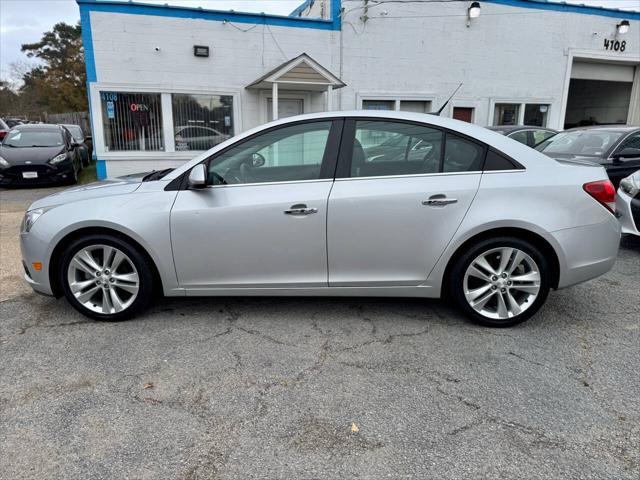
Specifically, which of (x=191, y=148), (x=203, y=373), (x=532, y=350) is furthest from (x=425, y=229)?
(x=191, y=148)

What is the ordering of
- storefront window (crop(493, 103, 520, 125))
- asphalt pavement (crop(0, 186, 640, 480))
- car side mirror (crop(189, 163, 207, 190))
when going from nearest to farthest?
asphalt pavement (crop(0, 186, 640, 480)), car side mirror (crop(189, 163, 207, 190)), storefront window (crop(493, 103, 520, 125))

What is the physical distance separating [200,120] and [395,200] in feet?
29.3

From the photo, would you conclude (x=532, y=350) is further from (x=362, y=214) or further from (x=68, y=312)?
(x=68, y=312)

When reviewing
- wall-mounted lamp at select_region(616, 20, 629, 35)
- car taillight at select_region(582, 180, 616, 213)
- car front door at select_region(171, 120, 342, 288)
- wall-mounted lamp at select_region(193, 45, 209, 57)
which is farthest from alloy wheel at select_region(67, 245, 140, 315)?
wall-mounted lamp at select_region(616, 20, 629, 35)

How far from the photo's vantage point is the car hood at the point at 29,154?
10.7 m

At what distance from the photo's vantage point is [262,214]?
3.41 metres

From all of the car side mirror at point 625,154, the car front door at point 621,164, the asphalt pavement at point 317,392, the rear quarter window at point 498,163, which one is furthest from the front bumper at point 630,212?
the rear quarter window at point 498,163

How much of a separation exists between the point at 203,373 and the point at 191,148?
361 inches

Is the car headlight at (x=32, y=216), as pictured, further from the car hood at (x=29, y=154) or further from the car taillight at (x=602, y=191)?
the car hood at (x=29, y=154)

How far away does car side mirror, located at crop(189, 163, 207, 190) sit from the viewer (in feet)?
10.9

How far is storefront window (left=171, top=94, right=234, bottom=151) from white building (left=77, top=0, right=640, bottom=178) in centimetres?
2

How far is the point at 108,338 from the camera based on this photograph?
135 inches

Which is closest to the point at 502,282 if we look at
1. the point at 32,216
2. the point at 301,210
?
the point at 301,210

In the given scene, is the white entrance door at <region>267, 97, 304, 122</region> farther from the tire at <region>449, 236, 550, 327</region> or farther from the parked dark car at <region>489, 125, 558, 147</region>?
the tire at <region>449, 236, 550, 327</region>
